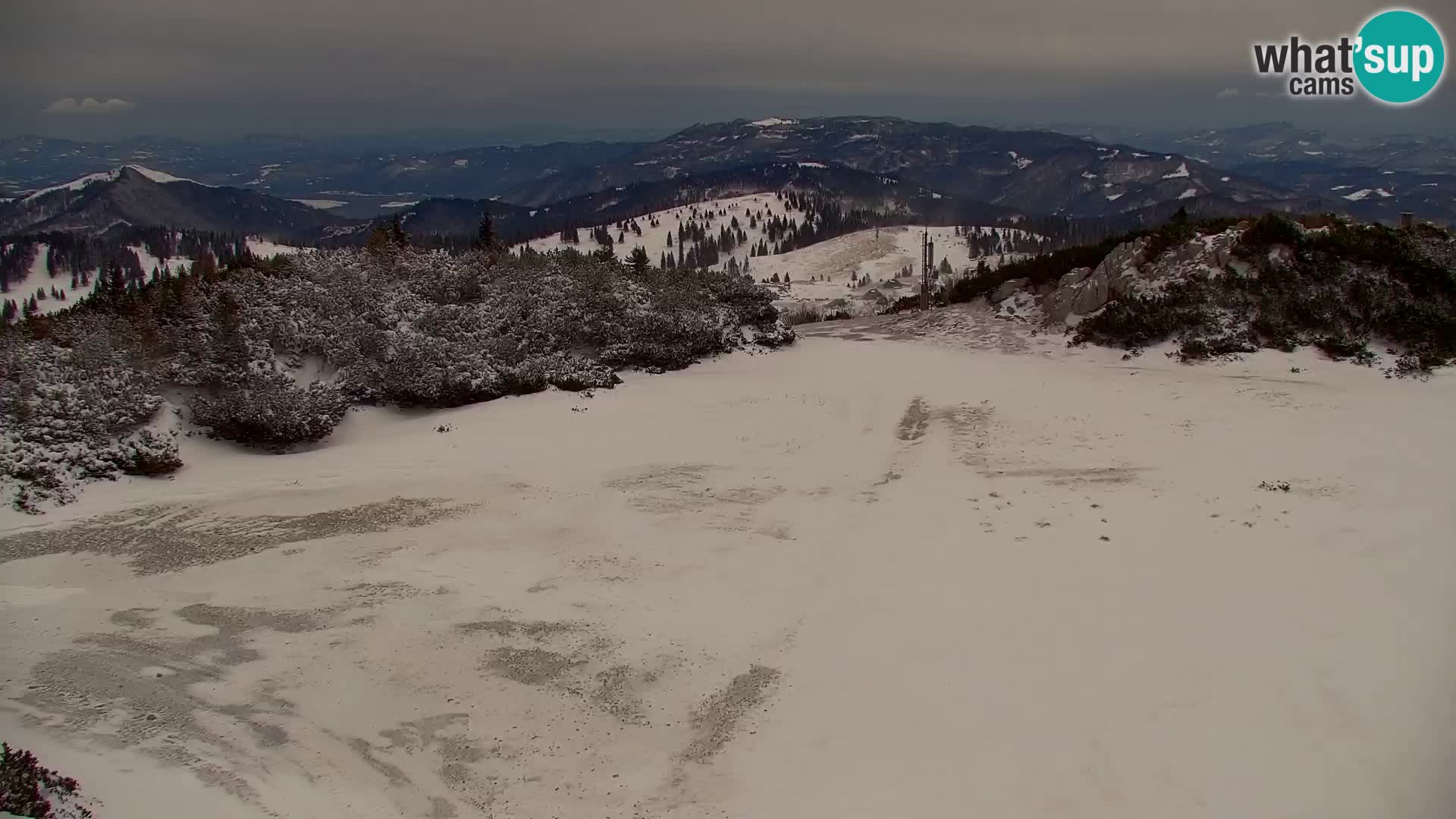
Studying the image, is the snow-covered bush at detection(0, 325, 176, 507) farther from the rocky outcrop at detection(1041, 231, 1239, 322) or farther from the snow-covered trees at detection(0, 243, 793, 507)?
the rocky outcrop at detection(1041, 231, 1239, 322)

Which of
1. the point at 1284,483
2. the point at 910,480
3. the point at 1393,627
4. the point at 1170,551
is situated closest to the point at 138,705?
the point at 910,480

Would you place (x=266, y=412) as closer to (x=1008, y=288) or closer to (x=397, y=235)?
(x=397, y=235)

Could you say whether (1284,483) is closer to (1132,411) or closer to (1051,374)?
(1132,411)

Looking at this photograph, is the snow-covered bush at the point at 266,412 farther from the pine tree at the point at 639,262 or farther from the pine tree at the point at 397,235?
the pine tree at the point at 639,262

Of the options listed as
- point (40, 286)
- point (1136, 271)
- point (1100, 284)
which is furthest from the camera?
point (40, 286)

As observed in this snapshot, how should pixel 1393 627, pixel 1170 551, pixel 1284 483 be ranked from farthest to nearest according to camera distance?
1. pixel 1284 483
2. pixel 1170 551
3. pixel 1393 627

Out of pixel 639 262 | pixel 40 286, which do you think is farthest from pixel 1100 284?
pixel 40 286
